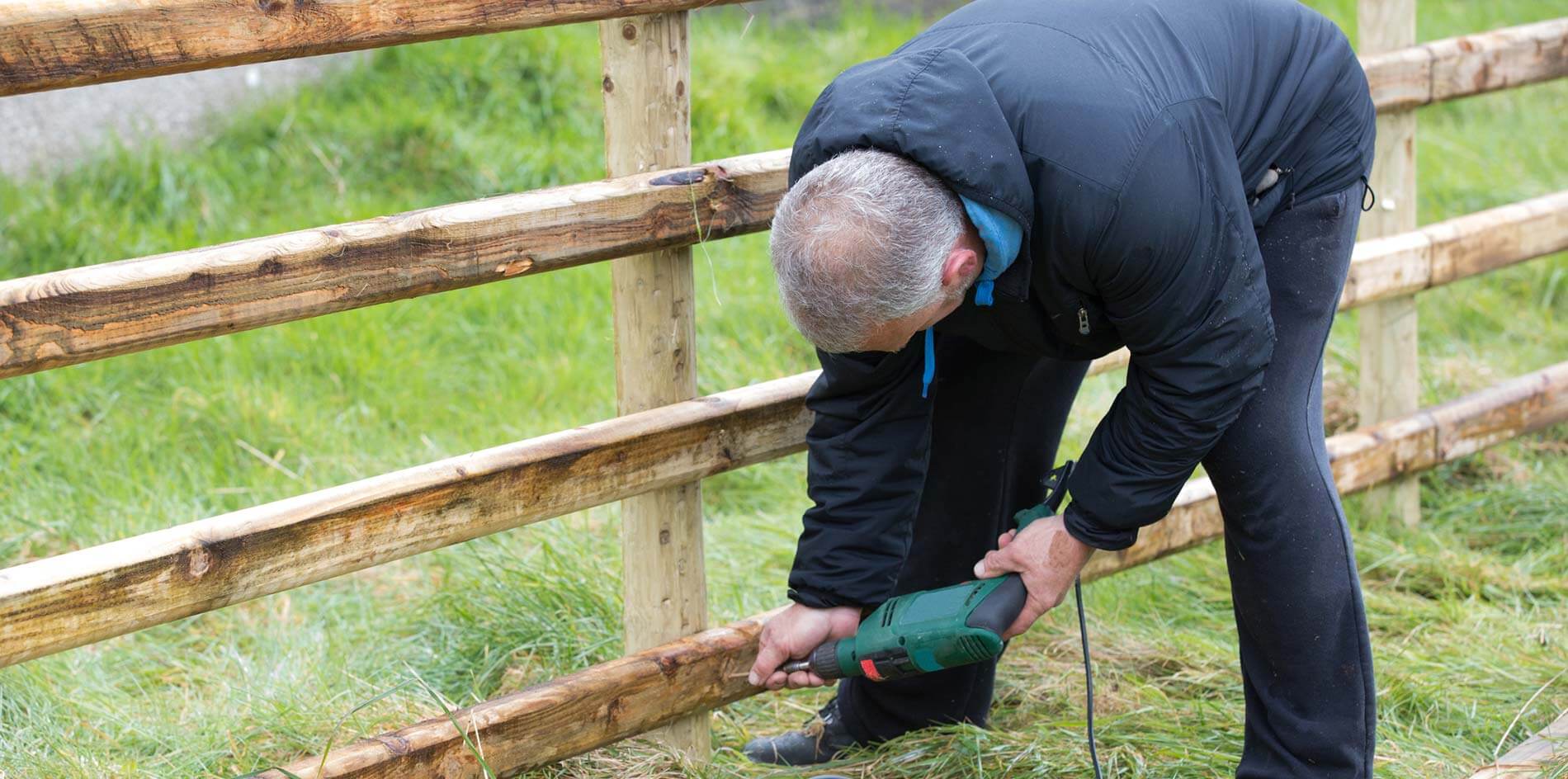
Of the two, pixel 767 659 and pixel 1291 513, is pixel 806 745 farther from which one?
pixel 1291 513

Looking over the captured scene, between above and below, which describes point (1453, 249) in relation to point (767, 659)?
above

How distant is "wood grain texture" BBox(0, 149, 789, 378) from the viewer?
6.55 ft

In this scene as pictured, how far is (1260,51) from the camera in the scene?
237 centimetres

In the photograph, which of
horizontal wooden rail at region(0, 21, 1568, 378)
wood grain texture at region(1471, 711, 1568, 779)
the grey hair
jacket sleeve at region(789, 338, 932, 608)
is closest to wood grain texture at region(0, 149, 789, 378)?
horizontal wooden rail at region(0, 21, 1568, 378)

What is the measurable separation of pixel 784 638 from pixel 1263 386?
3.27 ft

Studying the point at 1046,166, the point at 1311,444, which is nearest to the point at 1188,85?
the point at 1046,166

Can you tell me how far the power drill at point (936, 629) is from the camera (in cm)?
244

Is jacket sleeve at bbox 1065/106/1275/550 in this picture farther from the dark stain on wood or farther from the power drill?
the dark stain on wood

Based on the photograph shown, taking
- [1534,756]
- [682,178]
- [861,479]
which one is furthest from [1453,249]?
[682,178]

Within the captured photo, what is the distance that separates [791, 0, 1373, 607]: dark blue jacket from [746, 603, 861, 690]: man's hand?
46 mm

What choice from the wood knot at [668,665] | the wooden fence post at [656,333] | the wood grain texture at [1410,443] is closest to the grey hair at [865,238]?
the wooden fence post at [656,333]

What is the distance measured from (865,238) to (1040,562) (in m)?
0.79

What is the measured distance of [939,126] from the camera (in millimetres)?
1966

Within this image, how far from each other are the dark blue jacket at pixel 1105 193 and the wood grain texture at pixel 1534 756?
84 cm
